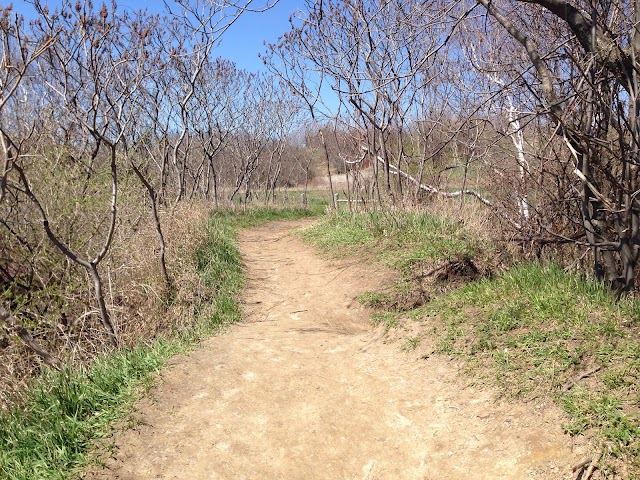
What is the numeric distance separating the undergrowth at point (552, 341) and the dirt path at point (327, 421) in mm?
161

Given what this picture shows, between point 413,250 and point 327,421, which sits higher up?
point 413,250

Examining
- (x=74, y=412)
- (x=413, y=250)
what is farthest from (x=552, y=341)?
(x=74, y=412)

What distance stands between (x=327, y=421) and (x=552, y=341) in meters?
1.69

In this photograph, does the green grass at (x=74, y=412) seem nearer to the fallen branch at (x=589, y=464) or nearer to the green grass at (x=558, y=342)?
the green grass at (x=558, y=342)

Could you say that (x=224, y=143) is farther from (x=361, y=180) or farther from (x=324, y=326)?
(x=324, y=326)

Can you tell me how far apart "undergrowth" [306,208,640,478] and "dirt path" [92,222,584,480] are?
161mm

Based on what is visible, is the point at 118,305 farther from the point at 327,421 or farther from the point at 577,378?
the point at 577,378

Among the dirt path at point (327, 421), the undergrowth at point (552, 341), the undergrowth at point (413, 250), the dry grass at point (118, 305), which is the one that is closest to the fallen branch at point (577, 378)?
the undergrowth at point (552, 341)

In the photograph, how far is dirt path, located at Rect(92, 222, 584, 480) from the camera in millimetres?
2787

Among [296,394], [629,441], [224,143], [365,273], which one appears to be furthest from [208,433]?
[224,143]

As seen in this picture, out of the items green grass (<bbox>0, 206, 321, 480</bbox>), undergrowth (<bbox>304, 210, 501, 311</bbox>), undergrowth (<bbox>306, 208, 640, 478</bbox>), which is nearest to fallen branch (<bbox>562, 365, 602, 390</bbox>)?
undergrowth (<bbox>306, 208, 640, 478</bbox>)

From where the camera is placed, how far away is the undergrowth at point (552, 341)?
105 inches

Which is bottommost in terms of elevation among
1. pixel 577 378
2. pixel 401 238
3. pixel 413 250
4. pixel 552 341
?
pixel 577 378

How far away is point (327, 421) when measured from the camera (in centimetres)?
331
